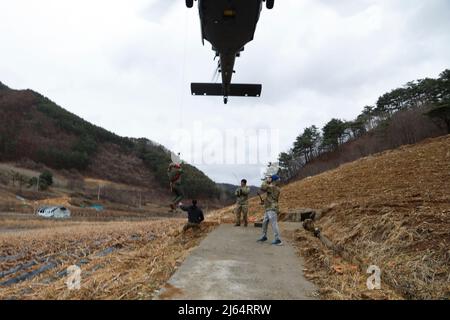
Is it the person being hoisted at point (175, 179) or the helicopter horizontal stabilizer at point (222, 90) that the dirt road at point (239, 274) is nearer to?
the person being hoisted at point (175, 179)

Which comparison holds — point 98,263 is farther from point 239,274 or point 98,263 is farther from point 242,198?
point 242,198

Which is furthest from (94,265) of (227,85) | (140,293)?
(227,85)

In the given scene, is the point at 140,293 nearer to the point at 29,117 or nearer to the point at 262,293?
the point at 262,293

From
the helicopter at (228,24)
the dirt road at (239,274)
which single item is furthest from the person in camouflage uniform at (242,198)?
the helicopter at (228,24)

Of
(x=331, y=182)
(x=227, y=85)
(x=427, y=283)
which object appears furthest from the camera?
(x=331, y=182)

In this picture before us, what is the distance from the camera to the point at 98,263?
726 centimetres

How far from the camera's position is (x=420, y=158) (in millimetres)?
16516

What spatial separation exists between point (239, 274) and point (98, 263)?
3.57 meters

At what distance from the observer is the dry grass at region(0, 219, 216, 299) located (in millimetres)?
4399

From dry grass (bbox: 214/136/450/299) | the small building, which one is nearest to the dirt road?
dry grass (bbox: 214/136/450/299)

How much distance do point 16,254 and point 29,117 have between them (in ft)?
385

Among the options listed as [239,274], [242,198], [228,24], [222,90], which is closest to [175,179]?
[239,274]

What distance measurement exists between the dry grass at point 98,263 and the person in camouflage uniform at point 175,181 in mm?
997

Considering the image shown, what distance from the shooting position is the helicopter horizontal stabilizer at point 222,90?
27.8ft
